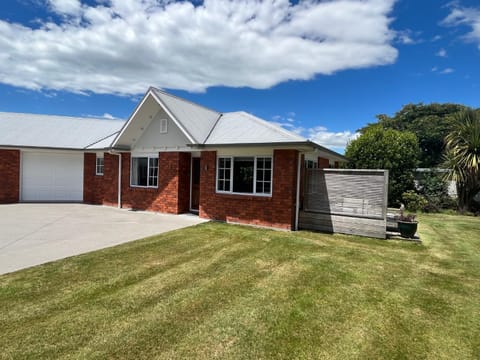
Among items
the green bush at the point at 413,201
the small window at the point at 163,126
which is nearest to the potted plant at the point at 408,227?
the green bush at the point at 413,201

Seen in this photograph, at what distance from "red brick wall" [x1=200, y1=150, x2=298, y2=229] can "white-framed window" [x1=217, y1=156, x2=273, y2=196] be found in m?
0.24

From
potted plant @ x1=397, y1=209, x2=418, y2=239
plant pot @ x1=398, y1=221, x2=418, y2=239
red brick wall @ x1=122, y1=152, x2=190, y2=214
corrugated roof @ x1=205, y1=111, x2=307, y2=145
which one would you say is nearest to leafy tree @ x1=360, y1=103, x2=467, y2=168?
corrugated roof @ x1=205, y1=111, x2=307, y2=145

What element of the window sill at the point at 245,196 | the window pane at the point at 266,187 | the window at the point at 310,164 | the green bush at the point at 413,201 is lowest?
the green bush at the point at 413,201

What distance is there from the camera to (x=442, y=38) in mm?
12203

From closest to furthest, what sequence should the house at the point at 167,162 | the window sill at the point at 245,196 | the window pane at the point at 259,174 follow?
1. the house at the point at 167,162
2. the window sill at the point at 245,196
3. the window pane at the point at 259,174

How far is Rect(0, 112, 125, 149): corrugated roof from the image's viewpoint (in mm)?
15266

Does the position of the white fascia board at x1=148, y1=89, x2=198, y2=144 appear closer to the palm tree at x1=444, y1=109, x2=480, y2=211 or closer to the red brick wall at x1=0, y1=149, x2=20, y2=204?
the red brick wall at x1=0, y1=149, x2=20, y2=204

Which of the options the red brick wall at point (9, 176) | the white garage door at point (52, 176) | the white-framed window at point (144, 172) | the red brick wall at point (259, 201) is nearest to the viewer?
the red brick wall at point (259, 201)

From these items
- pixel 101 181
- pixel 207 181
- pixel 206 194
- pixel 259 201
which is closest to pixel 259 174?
pixel 259 201

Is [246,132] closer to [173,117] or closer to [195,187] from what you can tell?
[173,117]

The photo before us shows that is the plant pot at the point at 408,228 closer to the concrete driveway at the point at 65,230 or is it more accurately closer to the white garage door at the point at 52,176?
the concrete driveway at the point at 65,230

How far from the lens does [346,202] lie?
943 centimetres

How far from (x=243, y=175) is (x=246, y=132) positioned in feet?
5.94

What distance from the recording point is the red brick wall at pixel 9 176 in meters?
14.7
